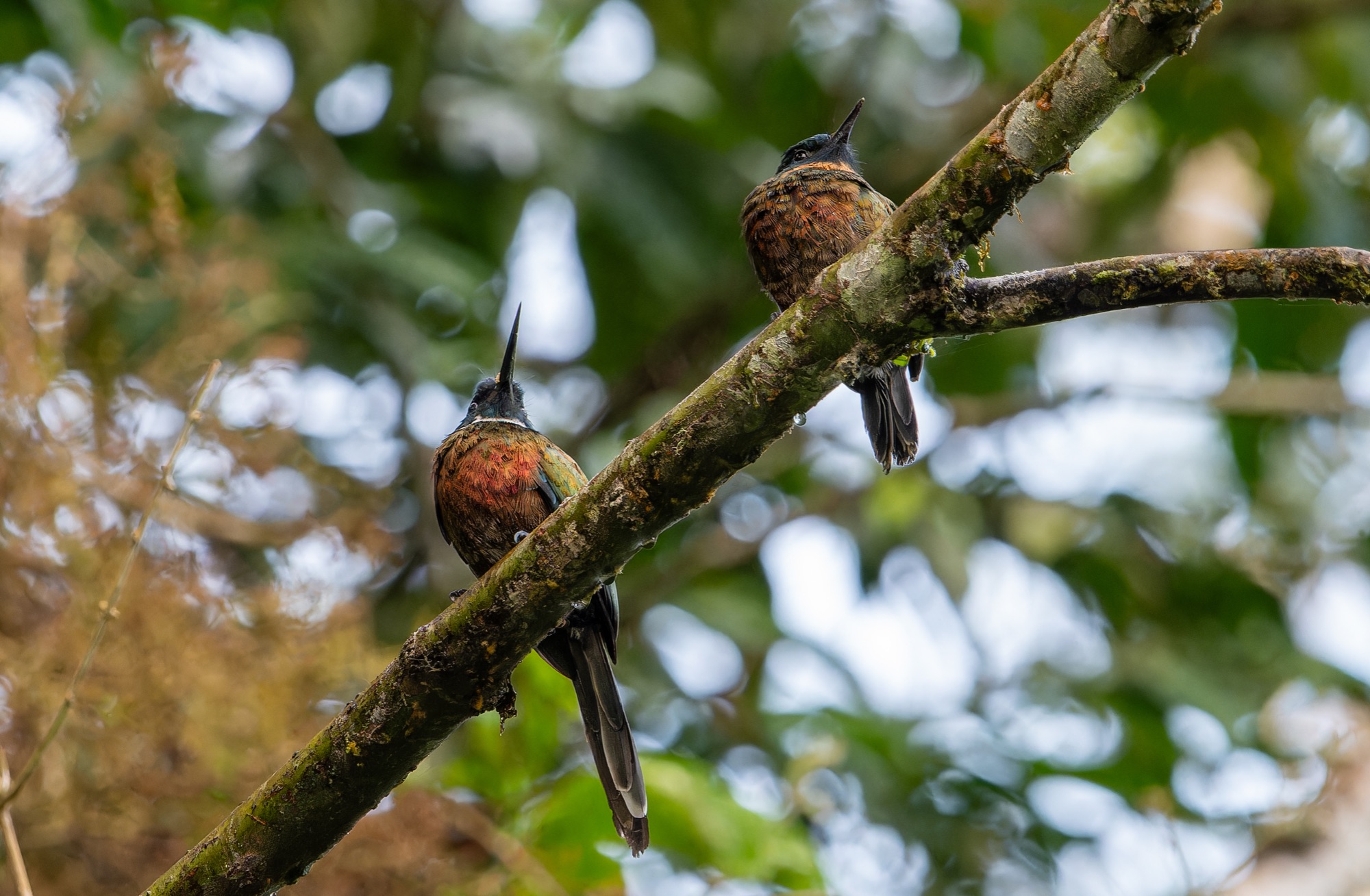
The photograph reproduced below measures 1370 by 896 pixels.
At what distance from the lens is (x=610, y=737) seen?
3.00 m

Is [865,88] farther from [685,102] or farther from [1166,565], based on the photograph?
[1166,565]

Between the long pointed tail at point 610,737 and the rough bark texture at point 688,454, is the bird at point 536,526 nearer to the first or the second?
the long pointed tail at point 610,737

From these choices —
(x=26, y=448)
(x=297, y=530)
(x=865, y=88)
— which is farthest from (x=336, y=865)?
(x=865, y=88)

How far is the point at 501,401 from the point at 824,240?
117cm

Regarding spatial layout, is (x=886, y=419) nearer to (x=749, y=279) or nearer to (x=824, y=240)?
(x=824, y=240)

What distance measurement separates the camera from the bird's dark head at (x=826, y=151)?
13.3ft

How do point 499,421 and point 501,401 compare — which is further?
point 501,401

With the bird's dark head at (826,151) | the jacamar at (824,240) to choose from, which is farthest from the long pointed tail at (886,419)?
the bird's dark head at (826,151)

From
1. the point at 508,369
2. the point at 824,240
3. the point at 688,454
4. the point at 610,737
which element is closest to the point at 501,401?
the point at 508,369

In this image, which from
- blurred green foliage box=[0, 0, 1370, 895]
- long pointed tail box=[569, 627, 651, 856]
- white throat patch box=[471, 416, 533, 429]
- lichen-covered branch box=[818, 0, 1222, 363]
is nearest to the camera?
lichen-covered branch box=[818, 0, 1222, 363]

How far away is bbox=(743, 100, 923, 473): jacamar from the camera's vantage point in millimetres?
3336

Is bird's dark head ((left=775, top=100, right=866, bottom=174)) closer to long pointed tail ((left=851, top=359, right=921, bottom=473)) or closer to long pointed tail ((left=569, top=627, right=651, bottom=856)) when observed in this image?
long pointed tail ((left=851, top=359, right=921, bottom=473))

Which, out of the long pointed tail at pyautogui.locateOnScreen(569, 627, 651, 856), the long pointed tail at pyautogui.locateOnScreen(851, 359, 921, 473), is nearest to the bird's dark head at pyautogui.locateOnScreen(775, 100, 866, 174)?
the long pointed tail at pyautogui.locateOnScreen(851, 359, 921, 473)

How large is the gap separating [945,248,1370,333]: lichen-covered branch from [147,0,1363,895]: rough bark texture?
0.07 ft
